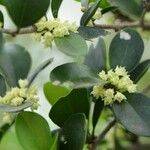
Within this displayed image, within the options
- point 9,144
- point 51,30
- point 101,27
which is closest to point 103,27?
point 101,27

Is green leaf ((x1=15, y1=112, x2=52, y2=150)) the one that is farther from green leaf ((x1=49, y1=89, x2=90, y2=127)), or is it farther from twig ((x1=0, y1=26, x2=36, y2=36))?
twig ((x1=0, y1=26, x2=36, y2=36))

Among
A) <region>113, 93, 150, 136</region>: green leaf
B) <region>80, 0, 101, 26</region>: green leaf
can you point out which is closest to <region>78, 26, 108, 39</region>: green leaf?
<region>80, 0, 101, 26</region>: green leaf

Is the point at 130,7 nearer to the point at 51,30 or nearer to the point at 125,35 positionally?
the point at 125,35

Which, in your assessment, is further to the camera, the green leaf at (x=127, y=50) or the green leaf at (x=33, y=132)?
the green leaf at (x=127, y=50)

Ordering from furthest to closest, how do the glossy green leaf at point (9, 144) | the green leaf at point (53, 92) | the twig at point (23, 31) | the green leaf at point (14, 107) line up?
the glossy green leaf at point (9, 144), the green leaf at point (53, 92), the twig at point (23, 31), the green leaf at point (14, 107)

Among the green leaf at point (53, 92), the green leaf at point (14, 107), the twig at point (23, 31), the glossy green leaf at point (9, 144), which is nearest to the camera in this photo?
the green leaf at point (14, 107)

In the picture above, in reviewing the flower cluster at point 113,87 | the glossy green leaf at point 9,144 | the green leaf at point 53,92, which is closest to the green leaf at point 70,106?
the flower cluster at point 113,87

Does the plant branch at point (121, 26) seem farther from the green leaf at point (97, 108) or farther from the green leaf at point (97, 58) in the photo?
the green leaf at point (97, 108)
